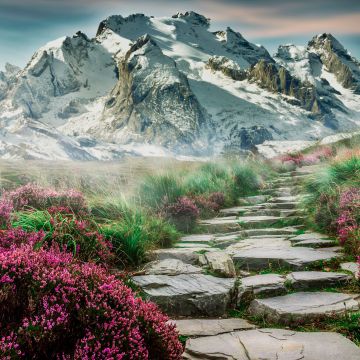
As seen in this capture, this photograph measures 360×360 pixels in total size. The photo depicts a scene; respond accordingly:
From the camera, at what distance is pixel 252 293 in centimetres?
461

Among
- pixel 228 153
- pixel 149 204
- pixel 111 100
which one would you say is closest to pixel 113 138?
pixel 111 100

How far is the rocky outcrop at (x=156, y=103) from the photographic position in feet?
430

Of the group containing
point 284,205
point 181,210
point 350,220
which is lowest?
point 284,205

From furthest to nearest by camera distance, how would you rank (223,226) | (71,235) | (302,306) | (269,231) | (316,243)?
1. (223,226)
2. (269,231)
3. (316,243)
4. (71,235)
5. (302,306)

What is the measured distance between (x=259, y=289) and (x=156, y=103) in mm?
135779

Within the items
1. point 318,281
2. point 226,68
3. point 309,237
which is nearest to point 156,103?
point 226,68

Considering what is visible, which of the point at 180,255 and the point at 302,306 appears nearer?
the point at 302,306

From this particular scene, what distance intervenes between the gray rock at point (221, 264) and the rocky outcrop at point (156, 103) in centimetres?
12055

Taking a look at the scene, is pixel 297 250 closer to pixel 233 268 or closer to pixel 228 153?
pixel 233 268

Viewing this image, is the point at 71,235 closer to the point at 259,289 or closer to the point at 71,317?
the point at 259,289

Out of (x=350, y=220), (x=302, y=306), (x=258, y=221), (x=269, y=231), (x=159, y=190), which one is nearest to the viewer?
(x=302, y=306)

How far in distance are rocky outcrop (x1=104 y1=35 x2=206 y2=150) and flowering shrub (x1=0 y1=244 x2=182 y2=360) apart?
123 metres

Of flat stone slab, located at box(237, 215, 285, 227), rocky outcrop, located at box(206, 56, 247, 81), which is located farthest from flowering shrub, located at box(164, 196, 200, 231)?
rocky outcrop, located at box(206, 56, 247, 81)

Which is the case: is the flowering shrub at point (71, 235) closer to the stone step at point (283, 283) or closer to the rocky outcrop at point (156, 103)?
the stone step at point (283, 283)
